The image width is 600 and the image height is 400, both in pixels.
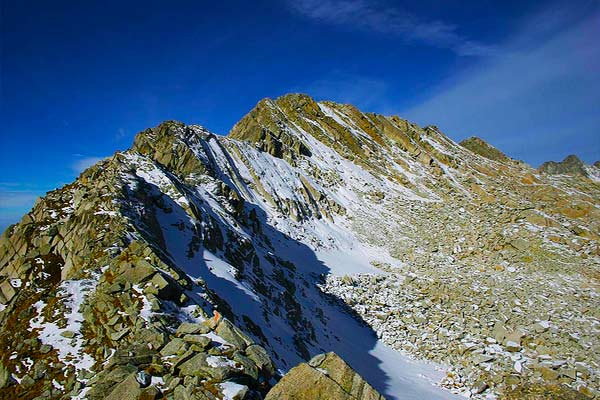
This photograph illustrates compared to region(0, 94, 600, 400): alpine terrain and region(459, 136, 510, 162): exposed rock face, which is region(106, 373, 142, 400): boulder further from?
region(459, 136, 510, 162): exposed rock face

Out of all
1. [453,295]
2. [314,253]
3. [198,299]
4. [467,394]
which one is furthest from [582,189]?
[198,299]

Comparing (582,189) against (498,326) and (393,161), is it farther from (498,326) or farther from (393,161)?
(498,326)

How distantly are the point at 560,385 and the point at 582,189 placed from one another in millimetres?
63868

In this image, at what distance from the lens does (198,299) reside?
12.9 metres

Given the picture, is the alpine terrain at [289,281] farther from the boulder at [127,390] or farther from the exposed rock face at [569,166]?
the exposed rock face at [569,166]

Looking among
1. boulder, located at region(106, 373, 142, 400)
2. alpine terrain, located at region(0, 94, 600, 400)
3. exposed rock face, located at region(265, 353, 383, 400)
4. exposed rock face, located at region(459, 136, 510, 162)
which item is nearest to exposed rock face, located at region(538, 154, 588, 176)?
exposed rock face, located at region(459, 136, 510, 162)

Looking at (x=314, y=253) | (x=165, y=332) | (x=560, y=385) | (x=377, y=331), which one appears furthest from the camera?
(x=314, y=253)

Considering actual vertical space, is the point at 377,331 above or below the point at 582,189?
below

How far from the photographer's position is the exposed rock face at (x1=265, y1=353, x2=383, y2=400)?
7.07 metres

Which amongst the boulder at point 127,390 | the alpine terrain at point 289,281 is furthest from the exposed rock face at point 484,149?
the boulder at point 127,390

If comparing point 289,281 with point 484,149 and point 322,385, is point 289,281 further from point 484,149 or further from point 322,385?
point 484,149

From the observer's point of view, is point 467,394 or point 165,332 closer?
point 165,332

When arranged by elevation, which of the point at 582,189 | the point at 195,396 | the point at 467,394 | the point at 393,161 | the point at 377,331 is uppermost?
the point at 582,189

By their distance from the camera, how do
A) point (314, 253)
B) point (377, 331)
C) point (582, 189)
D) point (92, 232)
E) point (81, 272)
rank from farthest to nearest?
1. point (582, 189)
2. point (314, 253)
3. point (377, 331)
4. point (92, 232)
5. point (81, 272)
